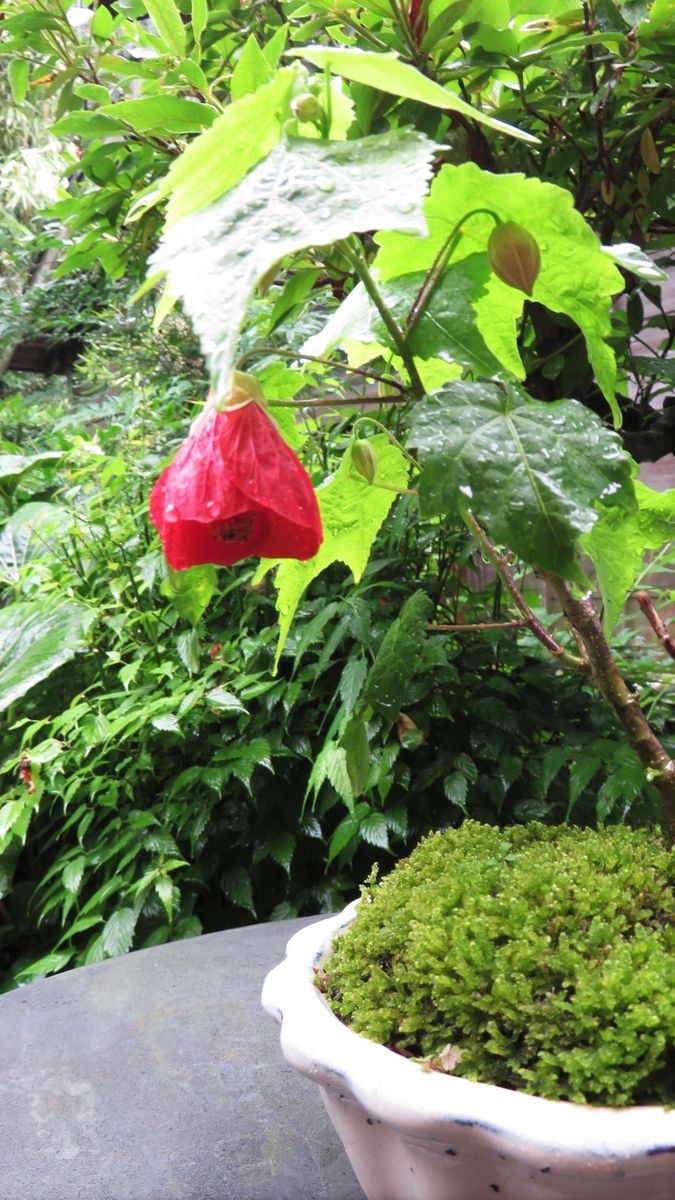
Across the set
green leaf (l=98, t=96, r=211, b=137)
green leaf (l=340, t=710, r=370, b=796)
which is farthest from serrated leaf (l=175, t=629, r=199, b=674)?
green leaf (l=98, t=96, r=211, b=137)

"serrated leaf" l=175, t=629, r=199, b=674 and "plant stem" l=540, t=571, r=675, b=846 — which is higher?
"plant stem" l=540, t=571, r=675, b=846

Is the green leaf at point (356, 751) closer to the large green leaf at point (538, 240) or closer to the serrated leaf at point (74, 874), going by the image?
the large green leaf at point (538, 240)

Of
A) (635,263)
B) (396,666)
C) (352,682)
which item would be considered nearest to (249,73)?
(635,263)

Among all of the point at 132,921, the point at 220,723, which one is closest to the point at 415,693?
the point at 220,723

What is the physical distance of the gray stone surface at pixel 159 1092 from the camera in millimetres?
544

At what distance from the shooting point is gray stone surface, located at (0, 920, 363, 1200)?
1.79 feet

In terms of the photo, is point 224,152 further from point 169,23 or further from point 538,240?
point 169,23

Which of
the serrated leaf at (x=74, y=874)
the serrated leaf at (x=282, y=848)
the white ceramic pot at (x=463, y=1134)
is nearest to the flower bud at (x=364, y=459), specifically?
the white ceramic pot at (x=463, y=1134)

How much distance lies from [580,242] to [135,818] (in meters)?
1.01

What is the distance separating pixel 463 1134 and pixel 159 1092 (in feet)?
1.22

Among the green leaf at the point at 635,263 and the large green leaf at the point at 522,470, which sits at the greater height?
the green leaf at the point at 635,263

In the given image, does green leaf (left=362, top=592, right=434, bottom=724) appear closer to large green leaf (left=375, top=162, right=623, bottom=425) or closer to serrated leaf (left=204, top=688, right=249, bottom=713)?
large green leaf (left=375, top=162, right=623, bottom=425)

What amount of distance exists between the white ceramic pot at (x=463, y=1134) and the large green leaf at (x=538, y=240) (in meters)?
0.32

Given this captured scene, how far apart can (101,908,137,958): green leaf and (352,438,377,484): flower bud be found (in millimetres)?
856
